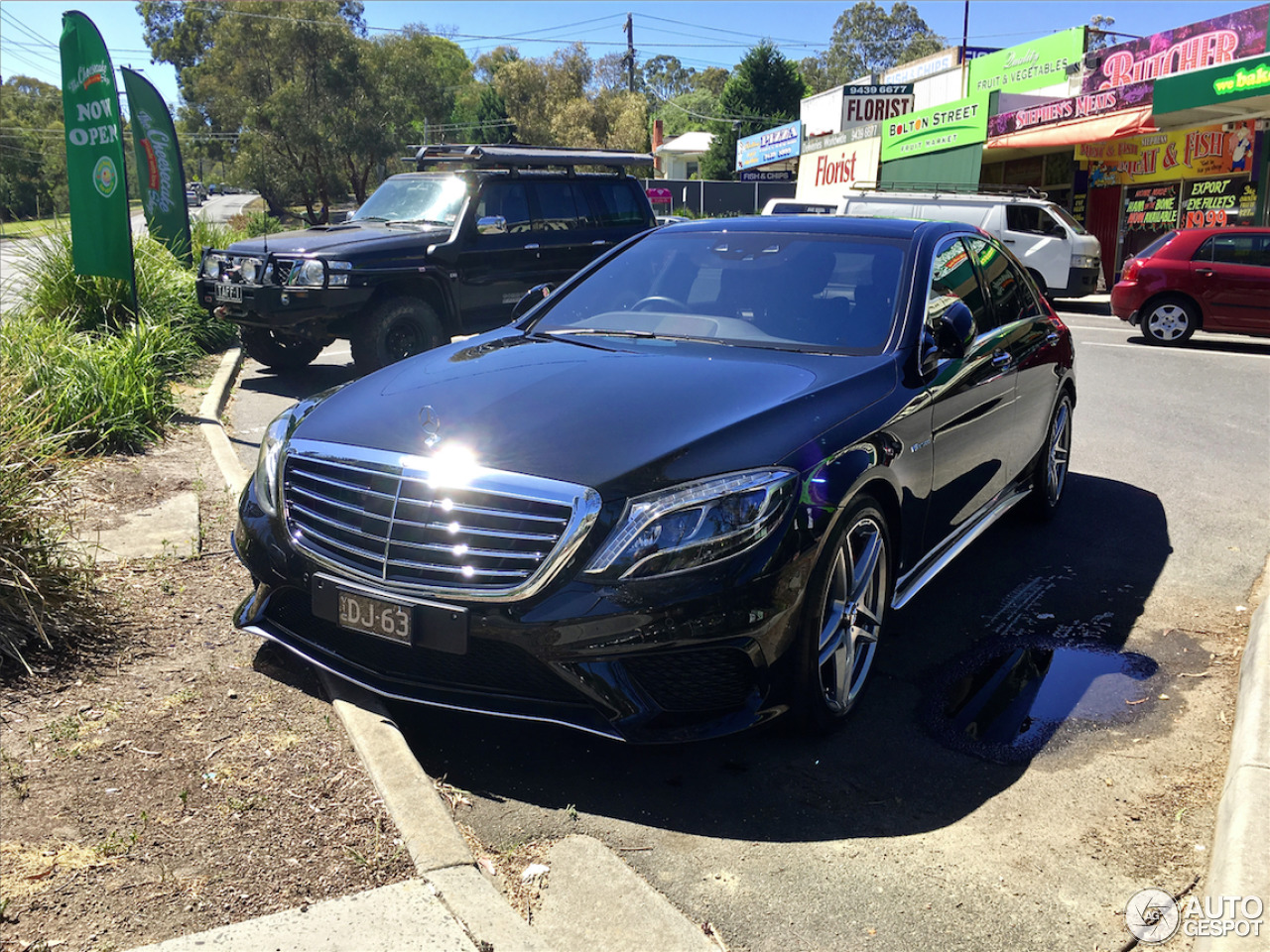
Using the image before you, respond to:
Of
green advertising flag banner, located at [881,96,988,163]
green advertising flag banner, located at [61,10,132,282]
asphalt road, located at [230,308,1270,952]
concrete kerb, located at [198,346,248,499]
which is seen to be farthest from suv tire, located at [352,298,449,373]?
green advertising flag banner, located at [881,96,988,163]

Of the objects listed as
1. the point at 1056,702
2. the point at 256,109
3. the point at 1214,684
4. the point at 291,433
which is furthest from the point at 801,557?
the point at 256,109

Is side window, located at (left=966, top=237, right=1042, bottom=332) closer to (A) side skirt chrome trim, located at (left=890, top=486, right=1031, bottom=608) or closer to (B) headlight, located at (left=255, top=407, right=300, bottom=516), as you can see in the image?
(A) side skirt chrome trim, located at (left=890, top=486, right=1031, bottom=608)

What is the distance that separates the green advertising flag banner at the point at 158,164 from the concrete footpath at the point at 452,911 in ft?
46.7

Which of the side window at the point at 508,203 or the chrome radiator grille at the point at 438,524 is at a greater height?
the side window at the point at 508,203

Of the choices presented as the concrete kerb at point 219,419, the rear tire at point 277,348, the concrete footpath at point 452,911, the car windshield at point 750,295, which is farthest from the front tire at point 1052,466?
the rear tire at point 277,348

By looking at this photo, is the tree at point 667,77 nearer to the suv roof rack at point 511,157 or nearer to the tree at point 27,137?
the tree at point 27,137

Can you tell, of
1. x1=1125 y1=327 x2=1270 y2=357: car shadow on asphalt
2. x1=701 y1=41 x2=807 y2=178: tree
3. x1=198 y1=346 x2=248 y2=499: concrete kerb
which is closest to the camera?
x1=198 y1=346 x2=248 y2=499: concrete kerb

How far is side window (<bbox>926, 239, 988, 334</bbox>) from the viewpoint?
4.59 m

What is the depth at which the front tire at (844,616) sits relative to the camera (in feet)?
11.2

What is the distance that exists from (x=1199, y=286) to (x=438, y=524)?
14.2 metres

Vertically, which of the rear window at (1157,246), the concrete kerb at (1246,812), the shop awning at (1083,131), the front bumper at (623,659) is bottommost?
the concrete kerb at (1246,812)

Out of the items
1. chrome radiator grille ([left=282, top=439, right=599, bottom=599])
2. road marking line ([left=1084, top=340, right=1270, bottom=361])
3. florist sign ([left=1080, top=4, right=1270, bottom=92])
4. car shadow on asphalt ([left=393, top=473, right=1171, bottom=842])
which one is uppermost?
florist sign ([left=1080, top=4, right=1270, bottom=92])

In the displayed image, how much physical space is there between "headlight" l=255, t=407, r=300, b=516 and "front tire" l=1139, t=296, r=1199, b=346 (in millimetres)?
14057

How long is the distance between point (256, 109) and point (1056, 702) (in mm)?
53028
